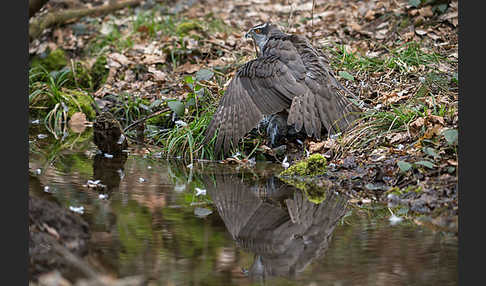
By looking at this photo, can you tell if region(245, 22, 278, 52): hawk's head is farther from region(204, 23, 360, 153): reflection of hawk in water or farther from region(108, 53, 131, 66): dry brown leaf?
region(108, 53, 131, 66): dry brown leaf

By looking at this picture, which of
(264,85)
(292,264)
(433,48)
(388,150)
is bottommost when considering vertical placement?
(292,264)

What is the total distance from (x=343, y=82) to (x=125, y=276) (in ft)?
15.4

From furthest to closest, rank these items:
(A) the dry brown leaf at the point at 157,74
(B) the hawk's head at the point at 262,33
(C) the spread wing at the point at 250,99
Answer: (A) the dry brown leaf at the point at 157,74, (B) the hawk's head at the point at 262,33, (C) the spread wing at the point at 250,99

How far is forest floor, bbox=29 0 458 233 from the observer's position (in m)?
5.20

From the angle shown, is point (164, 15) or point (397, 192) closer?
point (397, 192)

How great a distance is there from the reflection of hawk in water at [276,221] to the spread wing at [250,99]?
595mm

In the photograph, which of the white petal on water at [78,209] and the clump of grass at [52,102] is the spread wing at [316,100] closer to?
the white petal on water at [78,209]

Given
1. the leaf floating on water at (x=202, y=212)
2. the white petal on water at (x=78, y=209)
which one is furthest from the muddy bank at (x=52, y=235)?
the leaf floating on water at (x=202, y=212)

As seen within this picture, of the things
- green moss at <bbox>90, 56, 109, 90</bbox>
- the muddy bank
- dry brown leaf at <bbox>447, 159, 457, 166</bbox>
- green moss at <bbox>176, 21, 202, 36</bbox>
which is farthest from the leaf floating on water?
green moss at <bbox>176, 21, 202, 36</bbox>

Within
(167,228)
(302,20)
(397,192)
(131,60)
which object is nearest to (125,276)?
(167,228)

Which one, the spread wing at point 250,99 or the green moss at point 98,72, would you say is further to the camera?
the green moss at point 98,72

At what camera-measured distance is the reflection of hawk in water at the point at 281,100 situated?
6148 mm

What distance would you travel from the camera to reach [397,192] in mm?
4934

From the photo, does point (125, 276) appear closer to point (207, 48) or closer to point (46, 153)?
point (46, 153)
